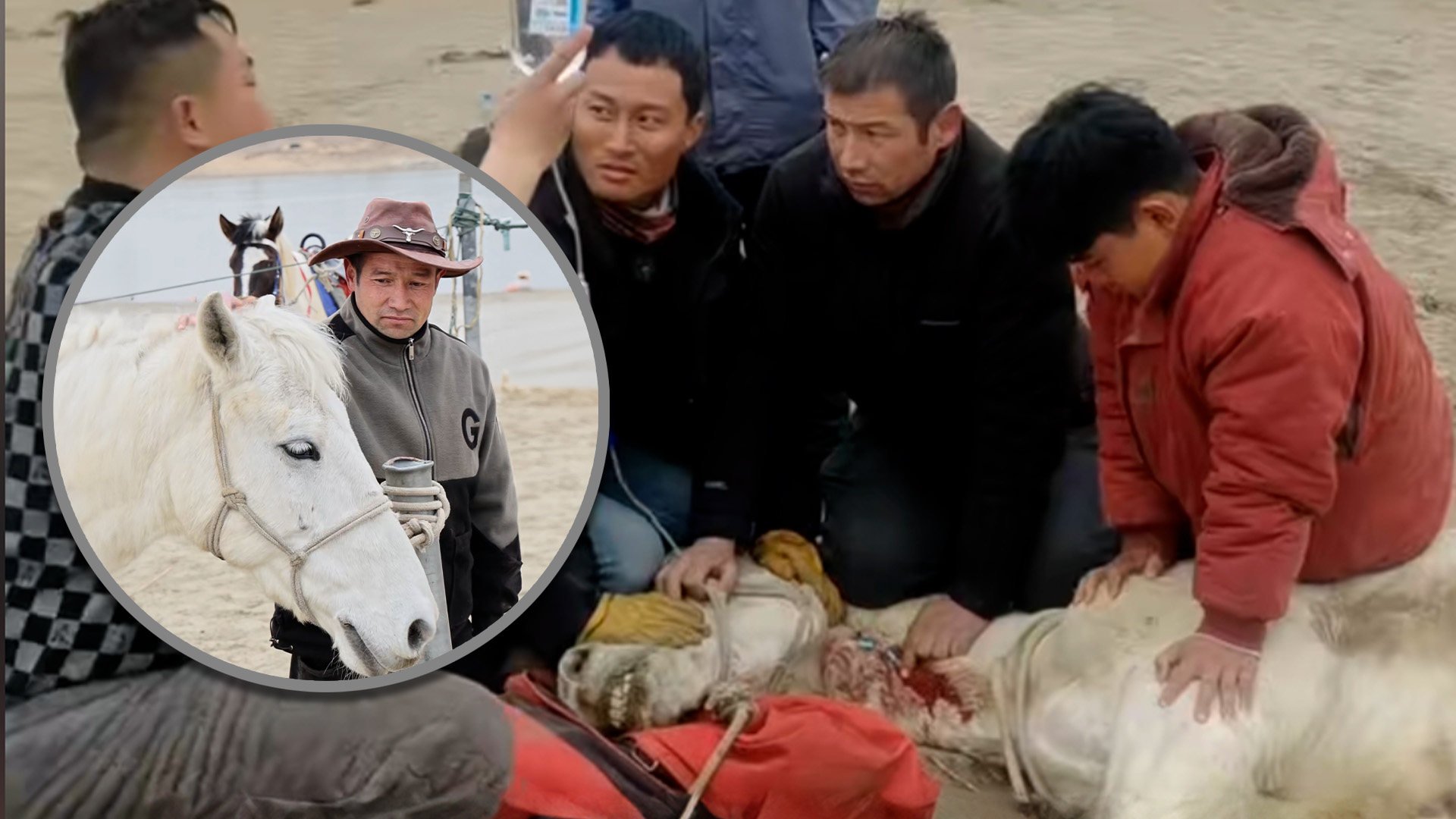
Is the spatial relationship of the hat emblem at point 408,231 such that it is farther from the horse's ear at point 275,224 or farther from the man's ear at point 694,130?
the man's ear at point 694,130

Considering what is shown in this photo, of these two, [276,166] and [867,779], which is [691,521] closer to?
[867,779]

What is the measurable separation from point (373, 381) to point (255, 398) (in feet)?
0.47

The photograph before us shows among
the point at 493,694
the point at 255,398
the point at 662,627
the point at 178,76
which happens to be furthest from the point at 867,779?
the point at 178,76

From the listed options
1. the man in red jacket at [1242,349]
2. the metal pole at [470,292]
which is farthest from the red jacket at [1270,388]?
the metal pole at [470,292]

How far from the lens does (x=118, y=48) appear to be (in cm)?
191

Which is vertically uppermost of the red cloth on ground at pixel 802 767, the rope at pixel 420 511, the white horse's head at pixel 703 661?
the rope at pixel 420 511

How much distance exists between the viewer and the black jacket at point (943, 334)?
79.3 inches

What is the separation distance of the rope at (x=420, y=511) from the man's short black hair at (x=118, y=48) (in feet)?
1.89

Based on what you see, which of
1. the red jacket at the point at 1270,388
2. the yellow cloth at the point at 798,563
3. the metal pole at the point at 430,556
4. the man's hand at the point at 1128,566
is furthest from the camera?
the yellow cloth at the point at 798,563

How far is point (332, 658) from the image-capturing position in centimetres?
196

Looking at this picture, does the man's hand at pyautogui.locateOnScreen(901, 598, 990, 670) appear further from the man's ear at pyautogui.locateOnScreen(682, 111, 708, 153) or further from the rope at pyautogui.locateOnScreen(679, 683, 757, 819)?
the man's ear at pyautogui.locateOnScreen(682, 111, 708, 153)

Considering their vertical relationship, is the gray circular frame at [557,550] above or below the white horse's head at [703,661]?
above

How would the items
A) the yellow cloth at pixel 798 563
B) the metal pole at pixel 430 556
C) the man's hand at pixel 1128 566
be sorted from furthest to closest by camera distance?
the yellow cloth at pixel 798 563, the man's hand at pixel 1128 566, the metal pole at pixel 430 556

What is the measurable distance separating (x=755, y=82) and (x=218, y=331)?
0.77 metres
